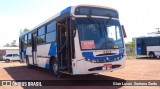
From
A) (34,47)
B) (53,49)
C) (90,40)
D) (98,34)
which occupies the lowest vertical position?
(53,49)

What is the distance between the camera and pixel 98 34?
10828mm

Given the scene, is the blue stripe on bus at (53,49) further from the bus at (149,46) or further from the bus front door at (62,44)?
the bus at (149,46)

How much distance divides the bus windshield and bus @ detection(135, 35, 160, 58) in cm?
2223

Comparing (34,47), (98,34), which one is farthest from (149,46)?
(98,34)

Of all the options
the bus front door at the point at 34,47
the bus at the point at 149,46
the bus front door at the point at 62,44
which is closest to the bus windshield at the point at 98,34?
the bus front door at the point at 62,44

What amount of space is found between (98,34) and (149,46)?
950 inches

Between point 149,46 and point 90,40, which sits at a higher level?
point 90,40

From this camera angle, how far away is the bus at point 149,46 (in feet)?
106

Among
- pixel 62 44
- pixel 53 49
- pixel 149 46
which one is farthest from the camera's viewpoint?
pixel 149 46

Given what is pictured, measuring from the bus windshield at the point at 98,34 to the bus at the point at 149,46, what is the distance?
22.2 m

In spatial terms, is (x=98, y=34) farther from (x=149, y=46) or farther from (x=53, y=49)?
(x=149, y=46)

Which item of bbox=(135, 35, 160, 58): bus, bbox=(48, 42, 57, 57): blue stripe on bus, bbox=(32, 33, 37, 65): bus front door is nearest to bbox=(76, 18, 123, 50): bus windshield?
bbox=(48, 42, 57, 57): blue stripe on bus

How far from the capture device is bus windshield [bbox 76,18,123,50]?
34.7 feet

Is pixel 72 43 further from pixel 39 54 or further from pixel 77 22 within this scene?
pixel 39 54
